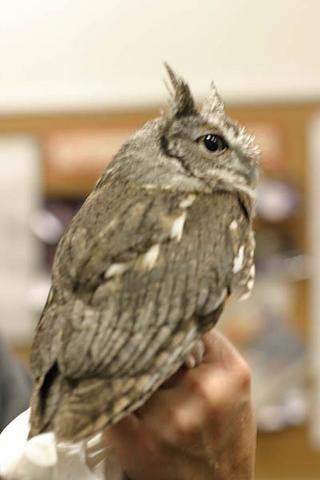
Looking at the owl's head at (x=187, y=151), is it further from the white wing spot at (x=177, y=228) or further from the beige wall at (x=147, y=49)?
the beige wall at (x=147, y=49)

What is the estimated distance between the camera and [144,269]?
2.06 feet

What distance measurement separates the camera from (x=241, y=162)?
2.39 ft

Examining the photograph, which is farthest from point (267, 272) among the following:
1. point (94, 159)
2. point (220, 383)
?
point (220, 383)

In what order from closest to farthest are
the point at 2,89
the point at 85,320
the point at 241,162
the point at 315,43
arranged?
the point at 85,320 → the point at 241,162 → the point at 315,43 → the point at 2,89

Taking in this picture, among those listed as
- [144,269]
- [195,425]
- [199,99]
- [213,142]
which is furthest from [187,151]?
[199,99]

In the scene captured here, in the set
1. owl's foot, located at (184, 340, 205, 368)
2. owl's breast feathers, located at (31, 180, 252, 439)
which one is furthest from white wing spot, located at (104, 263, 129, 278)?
owl's foot, located at (184, 340, 205, 368)

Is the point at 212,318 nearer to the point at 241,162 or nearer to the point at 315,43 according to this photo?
the point at 241,162

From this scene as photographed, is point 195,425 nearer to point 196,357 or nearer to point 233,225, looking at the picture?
point 196,357

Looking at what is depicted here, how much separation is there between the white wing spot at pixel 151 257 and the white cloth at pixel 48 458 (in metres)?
0.15

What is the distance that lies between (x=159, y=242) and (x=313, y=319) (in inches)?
37.3

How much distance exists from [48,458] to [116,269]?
0.16m

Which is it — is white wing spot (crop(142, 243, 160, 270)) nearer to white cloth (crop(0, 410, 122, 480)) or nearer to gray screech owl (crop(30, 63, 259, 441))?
gray screech owl (crop(30, 63, 259, 441))

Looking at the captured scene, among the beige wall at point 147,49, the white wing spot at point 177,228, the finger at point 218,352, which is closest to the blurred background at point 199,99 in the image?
the beige wall at point 147,49

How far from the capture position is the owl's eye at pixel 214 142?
71 cm
